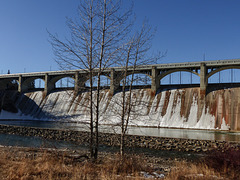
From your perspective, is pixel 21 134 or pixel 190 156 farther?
pixel 21 134

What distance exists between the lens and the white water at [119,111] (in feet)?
107

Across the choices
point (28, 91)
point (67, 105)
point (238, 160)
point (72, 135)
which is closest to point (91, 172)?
point (238, 160)

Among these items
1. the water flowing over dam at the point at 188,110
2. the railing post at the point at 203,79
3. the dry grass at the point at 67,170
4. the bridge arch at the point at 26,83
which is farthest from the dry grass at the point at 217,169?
the bridge arch at the point at 26,83

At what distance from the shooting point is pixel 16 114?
50906 mm

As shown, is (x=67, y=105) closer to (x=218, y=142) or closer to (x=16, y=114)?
(x=16, y=114)

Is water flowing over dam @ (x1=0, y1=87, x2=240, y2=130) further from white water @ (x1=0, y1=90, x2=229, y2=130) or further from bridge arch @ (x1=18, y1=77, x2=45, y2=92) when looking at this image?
bridge arch @ (x1=18, y1=77, x2=45, y2=92)

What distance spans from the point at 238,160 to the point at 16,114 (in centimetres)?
5243

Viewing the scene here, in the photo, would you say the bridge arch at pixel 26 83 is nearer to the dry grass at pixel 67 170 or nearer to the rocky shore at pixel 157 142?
the rocky shore at pixel 157 142

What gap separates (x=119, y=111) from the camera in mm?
33750

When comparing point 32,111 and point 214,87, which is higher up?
point 214,87

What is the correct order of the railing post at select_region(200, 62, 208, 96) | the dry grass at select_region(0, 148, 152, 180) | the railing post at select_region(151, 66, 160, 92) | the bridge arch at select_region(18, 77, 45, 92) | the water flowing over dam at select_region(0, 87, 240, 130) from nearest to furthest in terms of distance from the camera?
the dry grass at select_region(0, 148, 152, 180)
the water flowing over dam at select_region(0, 87, 240, 130)
the railing post at select_region(200, 62, 208, 96)
the railing post at select_region(151, 66, 160, 92)
the bridge arch at select_region(18, 77, 45, 92)

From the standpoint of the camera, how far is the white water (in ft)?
107

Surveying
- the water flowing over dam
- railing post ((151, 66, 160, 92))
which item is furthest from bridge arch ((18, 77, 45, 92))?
railing post ((151, 66, 160, 92))

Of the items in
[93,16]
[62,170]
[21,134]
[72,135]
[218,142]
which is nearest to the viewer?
[62,170]
